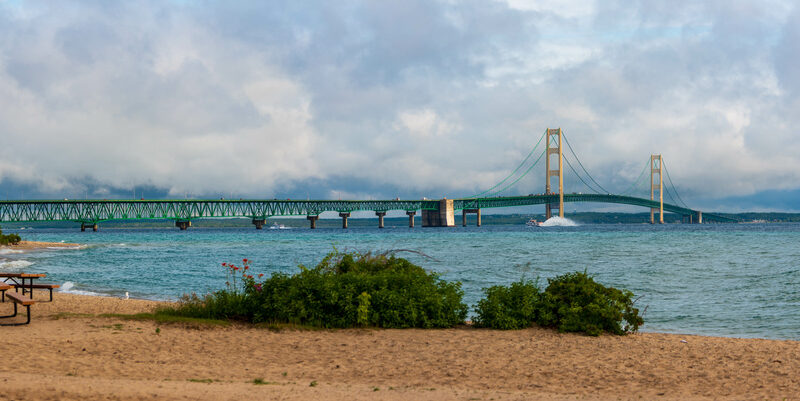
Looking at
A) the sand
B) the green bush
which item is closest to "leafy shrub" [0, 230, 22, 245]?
the sand

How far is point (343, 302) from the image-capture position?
12.8m

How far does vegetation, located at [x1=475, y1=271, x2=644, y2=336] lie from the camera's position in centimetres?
1269

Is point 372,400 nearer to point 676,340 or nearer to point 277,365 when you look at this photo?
point 277,365

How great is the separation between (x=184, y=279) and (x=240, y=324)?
52.9ft

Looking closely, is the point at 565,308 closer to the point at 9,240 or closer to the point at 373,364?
the point at 373,364

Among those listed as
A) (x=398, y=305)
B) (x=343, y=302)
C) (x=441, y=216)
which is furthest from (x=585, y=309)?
(x=441, y=216)

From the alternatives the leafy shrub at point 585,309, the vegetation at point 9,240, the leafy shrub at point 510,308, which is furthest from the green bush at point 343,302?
the vegetation at point 9,240

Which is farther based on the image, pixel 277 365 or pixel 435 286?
pixel 435 286

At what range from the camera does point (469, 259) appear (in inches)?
1560

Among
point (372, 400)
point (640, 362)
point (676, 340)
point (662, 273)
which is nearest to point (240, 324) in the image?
point (372, 400)

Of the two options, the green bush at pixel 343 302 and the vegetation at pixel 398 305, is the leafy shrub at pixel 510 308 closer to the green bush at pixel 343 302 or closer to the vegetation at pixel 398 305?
the vegetation at pixel 398 305

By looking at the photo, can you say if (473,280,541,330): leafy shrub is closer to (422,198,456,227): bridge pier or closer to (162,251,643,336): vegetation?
(162,251,643,336): vegetation

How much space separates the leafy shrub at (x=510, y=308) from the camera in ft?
42.8

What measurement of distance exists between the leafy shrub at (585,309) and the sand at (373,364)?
36 cm
